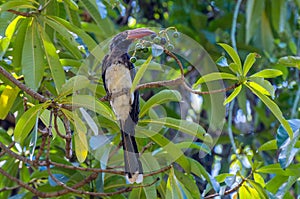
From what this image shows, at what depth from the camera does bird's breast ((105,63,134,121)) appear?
2375 millimetres

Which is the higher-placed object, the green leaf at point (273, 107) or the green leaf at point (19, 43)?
the green leaf at point (19, 43)

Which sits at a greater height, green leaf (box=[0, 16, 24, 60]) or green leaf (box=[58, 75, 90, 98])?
green leaf (box=[0, 16, 24, 60])

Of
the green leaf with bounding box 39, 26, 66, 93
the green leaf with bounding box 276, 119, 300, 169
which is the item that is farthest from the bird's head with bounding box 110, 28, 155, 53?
the green leaf with bounding box 276, 119, 300, 169

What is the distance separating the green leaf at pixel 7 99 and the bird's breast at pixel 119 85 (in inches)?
14.6

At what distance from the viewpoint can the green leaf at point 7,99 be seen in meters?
2.13

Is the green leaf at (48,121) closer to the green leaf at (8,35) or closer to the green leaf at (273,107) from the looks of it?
the green leaf at (8,35)

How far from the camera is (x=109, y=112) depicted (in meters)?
1.79

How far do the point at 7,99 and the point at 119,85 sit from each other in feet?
1.53

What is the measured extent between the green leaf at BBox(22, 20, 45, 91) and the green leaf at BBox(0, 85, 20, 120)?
160 mm

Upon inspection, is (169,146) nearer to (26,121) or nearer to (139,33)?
(139,33)

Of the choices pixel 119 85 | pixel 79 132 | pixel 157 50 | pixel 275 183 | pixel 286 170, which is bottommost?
pixel 275 183

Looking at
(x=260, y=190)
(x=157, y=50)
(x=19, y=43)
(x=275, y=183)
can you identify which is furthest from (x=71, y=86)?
(x=275, y=183)

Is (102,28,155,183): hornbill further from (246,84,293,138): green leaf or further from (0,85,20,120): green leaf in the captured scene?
(246,84,293,138): green leaf

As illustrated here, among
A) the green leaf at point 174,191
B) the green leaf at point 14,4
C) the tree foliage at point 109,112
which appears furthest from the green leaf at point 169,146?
the green leaf at point 14,4
